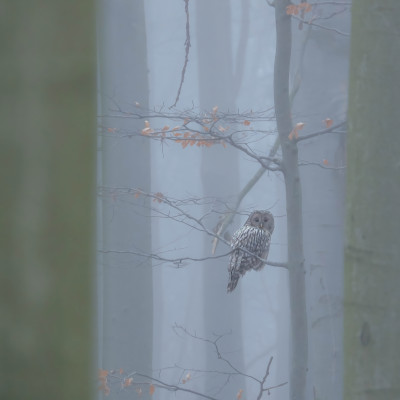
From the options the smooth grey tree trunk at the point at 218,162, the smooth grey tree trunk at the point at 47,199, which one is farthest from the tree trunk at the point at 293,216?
the smooth grey tree trunk at the point at 218,162

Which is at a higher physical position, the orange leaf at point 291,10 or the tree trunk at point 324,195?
the orange leaf at point 291,10

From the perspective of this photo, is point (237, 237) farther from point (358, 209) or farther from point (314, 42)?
point (358, 209)

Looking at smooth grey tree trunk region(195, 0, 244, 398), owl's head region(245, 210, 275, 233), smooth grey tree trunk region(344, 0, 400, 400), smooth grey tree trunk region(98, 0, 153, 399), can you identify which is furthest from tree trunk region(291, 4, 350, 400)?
smooth grey tree trunk region(195, 0, 244, 398)

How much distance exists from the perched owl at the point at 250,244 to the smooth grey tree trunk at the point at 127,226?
4.02 feet

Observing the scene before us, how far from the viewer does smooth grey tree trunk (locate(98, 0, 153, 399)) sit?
4.96m

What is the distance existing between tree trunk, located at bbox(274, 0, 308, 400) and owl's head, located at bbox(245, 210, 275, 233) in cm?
78

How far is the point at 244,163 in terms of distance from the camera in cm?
791

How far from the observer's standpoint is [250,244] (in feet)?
12.0

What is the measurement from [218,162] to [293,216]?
15.4 ft

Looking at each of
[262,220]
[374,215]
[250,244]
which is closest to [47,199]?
[374,215]

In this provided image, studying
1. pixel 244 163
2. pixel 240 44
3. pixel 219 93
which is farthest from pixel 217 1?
pixel 244 163

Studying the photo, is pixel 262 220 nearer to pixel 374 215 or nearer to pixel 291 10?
pixel 291 10

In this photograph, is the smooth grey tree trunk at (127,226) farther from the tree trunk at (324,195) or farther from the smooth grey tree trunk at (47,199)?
the smooth grey tree trunk at (47,199)

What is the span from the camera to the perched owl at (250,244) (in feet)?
11.3
